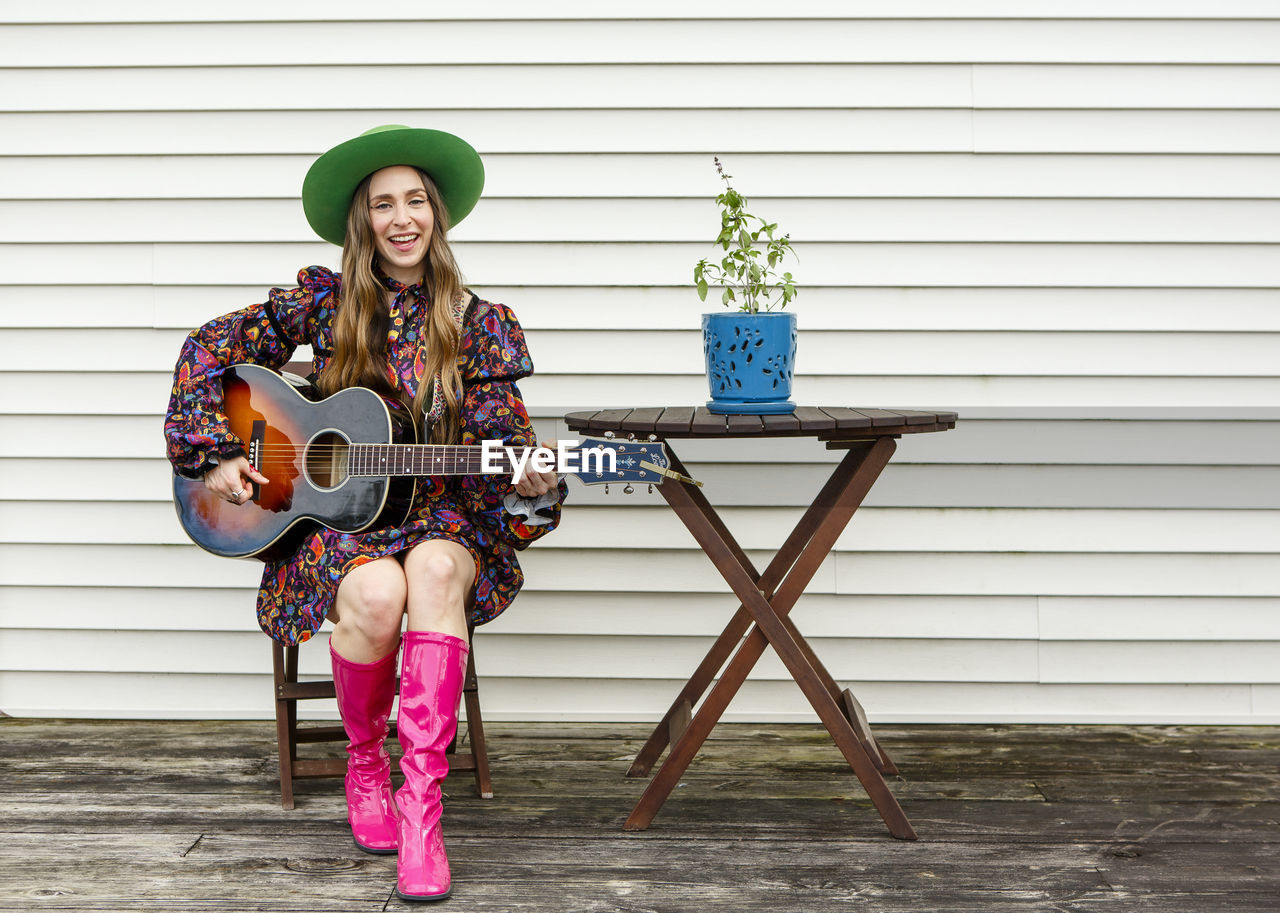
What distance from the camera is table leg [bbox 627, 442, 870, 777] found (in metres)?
2.57

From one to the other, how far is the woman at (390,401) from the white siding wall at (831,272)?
0.65 meters

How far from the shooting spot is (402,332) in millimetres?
2570

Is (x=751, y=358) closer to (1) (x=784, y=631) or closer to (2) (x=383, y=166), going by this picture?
(1) (x=784, y=631)

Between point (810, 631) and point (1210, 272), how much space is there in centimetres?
144

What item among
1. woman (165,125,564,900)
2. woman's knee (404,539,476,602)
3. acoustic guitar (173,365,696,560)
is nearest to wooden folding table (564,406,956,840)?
acoustic guitar (173,365,696,560)

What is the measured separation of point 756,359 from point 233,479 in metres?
1.11

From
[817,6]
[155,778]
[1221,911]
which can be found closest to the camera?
[1221,911]

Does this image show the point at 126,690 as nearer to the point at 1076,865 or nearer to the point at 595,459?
the point at 595,459

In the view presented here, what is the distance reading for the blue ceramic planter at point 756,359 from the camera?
2.43 m

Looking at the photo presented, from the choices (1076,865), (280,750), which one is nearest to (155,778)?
(280,750)

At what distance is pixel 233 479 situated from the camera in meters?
2.44

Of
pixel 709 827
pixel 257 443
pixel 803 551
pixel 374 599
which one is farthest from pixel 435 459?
pixel 709 827

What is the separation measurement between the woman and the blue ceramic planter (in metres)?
0.43

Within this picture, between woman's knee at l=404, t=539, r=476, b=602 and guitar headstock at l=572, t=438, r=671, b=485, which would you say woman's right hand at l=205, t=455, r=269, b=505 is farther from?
guitar headstock at l=572, t=438, r=671, b=485
